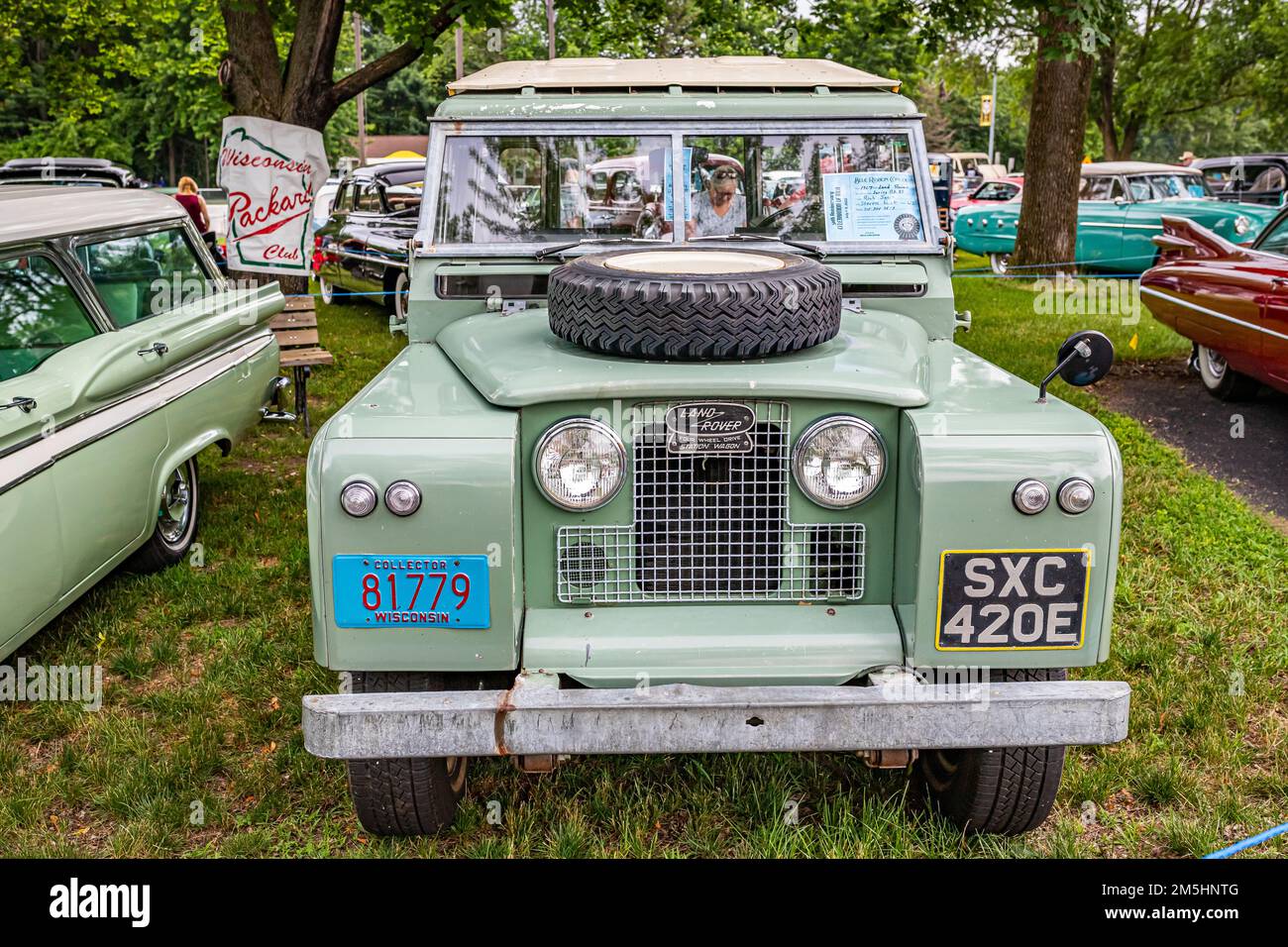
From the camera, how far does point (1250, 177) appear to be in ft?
73.5

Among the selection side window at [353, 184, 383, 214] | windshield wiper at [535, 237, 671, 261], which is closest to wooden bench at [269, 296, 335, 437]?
windshield wiper at [535, 237, 671, 261]

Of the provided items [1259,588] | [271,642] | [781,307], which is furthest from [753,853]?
[1259,588]

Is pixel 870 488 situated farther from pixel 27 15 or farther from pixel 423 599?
pixel 27 15

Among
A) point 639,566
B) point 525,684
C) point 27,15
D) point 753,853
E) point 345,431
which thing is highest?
point 27,15

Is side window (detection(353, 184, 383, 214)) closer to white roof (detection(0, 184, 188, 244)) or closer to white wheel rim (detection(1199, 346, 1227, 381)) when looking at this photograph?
white roof (detection(0, 184, 188, 244))

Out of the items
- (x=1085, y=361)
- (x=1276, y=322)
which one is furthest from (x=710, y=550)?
(x=1276, y=322)

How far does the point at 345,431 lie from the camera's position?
2953 millimetres

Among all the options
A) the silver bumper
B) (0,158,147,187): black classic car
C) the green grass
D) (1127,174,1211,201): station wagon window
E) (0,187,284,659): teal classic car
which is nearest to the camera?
the silver bumper

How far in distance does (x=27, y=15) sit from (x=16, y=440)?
525 inches

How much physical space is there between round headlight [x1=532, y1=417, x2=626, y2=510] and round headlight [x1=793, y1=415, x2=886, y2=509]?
1.66 feet

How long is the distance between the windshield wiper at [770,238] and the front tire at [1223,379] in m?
5.66

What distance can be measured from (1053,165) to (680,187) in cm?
1107

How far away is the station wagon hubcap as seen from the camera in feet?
19.0

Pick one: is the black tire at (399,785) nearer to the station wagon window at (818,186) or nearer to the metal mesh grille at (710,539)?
the metal mesh grille at (710,539)
